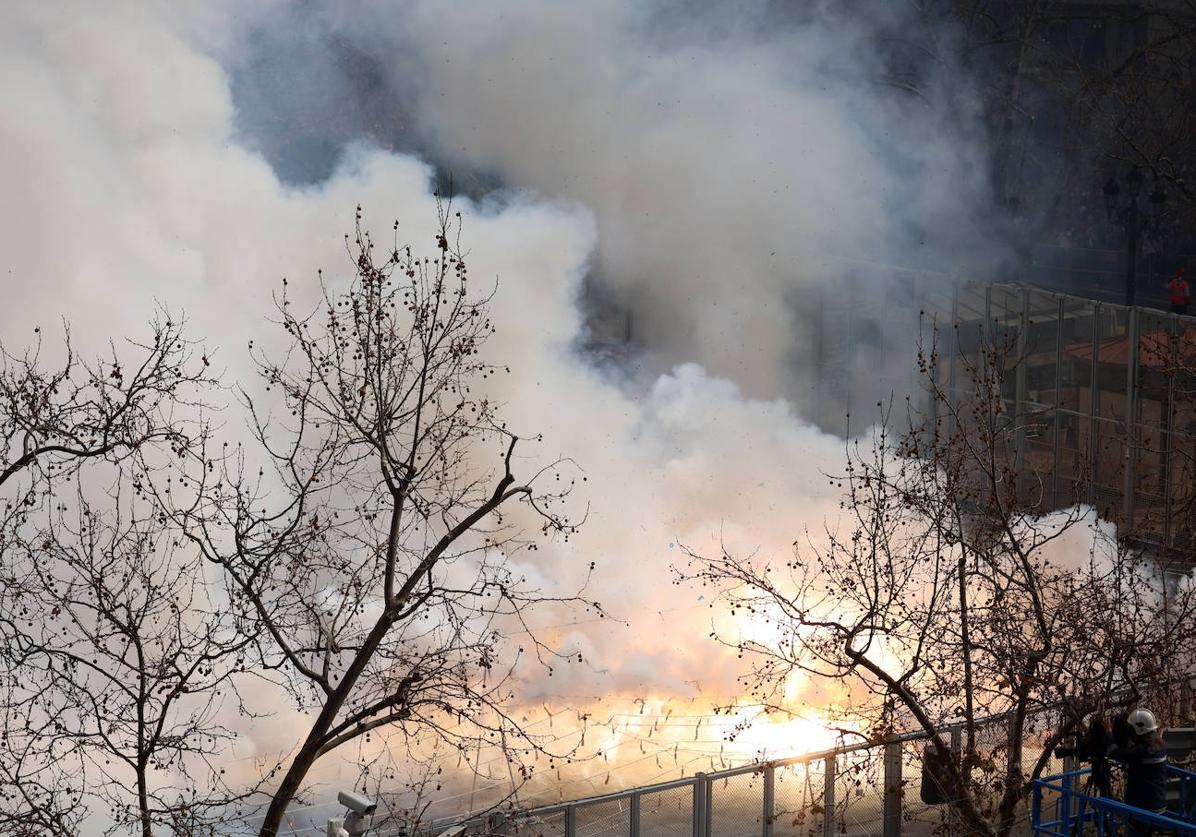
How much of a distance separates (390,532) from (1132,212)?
13.7 metres

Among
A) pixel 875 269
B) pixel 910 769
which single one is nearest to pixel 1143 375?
pixel 875 269

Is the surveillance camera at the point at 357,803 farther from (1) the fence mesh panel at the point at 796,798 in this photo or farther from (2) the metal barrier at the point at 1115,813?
(1) the fence mesh panel at the point at 796,798

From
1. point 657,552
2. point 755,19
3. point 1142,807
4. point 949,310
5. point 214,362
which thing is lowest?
point 1142,807

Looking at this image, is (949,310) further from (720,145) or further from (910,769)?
(910,769)

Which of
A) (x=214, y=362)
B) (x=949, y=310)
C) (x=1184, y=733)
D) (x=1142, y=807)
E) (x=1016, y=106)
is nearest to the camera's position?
(x=1142, y=807)

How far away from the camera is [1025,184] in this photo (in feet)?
90.1

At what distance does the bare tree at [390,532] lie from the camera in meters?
7.41

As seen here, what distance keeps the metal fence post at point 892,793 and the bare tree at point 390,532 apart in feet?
8.03

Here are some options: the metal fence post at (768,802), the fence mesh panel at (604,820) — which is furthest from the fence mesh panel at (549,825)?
the metal fence post at (768,802)

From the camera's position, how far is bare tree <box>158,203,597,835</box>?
7414 millimetres

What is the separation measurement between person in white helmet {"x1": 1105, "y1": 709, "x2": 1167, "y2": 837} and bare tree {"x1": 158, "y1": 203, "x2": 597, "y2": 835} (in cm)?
296

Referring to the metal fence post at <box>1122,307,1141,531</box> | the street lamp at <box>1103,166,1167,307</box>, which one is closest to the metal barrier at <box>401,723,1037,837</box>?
the metal fence post at <box>1122,307,1141,531</box>

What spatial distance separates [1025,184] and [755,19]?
8717 millimetres

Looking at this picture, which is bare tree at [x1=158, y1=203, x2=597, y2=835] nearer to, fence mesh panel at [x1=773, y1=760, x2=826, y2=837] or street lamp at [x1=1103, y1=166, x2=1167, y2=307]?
fence mesh panel at [x1=773, y1=760, x2=826, y2=837]
